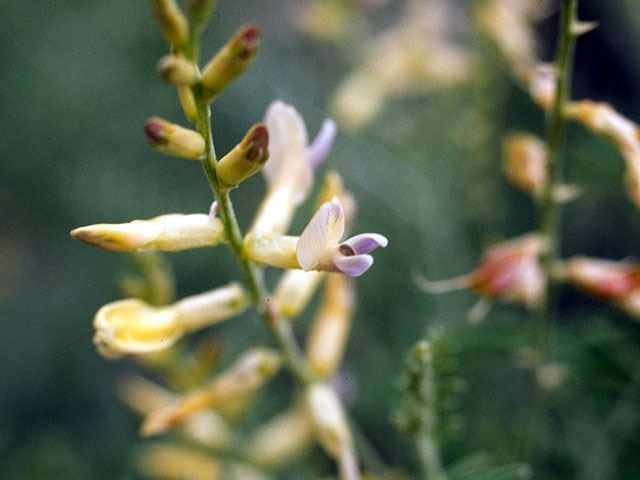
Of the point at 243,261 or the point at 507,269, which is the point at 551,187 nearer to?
the point at 507,269

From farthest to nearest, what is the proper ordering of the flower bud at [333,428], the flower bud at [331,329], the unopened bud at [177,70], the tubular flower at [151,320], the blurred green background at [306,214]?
the blurred green background at [306,214] < the flower bud at [331,329] < the flower bud at [333,428] < the tubular flower at [151,320] < the unopened bud at [177,70]

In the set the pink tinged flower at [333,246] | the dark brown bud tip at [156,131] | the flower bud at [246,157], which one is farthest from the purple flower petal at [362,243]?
the dark brown bud tip at [156,131]

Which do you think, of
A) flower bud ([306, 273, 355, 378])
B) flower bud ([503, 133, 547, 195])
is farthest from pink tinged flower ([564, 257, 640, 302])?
flower bud ([306, 273, 355, 378])

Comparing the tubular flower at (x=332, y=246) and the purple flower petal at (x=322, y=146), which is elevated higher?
the purple flower petal at (x=322, y=146)

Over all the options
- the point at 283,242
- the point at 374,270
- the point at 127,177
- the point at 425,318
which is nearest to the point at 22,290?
the point at 127,177

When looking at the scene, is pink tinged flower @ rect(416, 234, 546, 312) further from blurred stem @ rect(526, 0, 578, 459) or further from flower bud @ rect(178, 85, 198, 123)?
flower bud @ rect(178, 85, 198, 123)

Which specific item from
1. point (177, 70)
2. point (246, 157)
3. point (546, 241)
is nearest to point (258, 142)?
point (246, 157)

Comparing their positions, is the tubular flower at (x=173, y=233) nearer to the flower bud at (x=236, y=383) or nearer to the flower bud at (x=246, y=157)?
the flower bud at (x=246, y=157)
